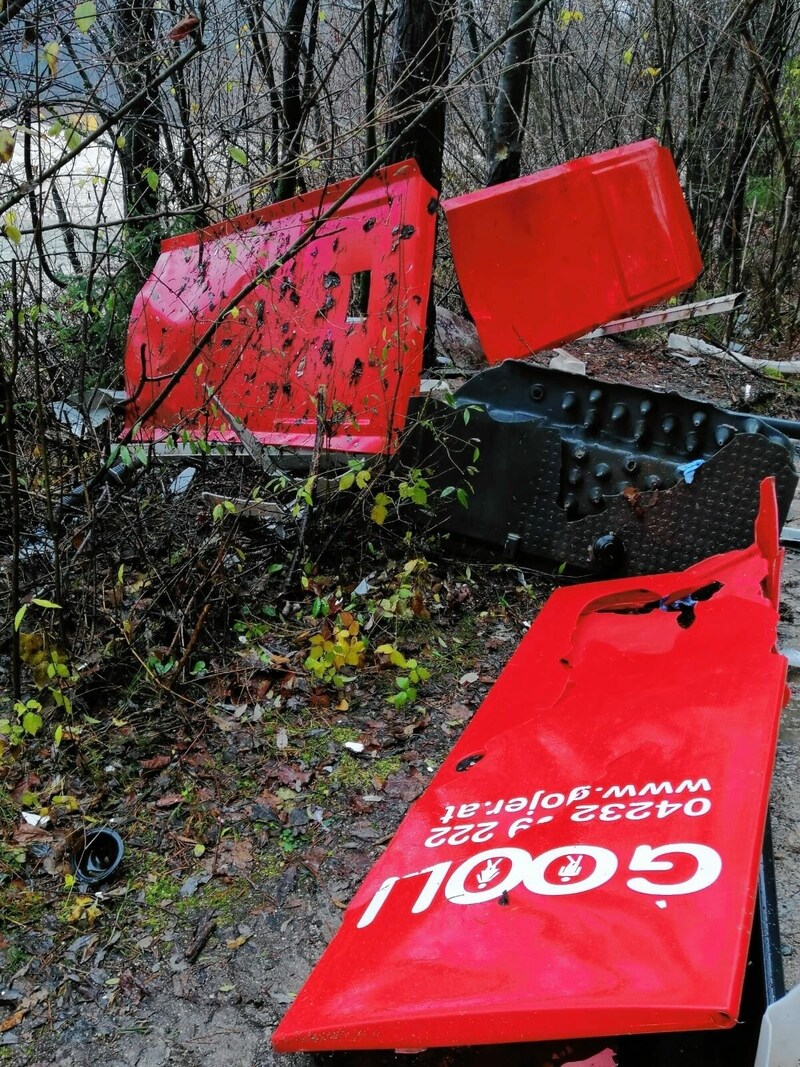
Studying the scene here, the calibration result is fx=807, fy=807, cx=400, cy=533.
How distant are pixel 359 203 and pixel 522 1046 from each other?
3.59 meters

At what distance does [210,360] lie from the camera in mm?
4551

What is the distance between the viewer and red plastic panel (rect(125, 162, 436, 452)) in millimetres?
3725

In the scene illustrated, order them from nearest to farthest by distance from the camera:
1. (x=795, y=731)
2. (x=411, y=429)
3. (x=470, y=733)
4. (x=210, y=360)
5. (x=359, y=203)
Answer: (x=470, y=733), (x=795, y=731), (x=411, y=429), (x=359, y=203), (x=210, y=360)

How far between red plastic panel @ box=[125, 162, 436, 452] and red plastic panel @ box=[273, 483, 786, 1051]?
1825mm

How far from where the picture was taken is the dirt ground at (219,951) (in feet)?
6.23

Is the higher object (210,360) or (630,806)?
(210,360)

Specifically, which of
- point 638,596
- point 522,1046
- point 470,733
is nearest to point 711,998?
point 522,1046

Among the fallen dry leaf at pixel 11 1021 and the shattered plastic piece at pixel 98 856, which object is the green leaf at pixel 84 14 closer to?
the shattered plastic piece at pixel 98 856

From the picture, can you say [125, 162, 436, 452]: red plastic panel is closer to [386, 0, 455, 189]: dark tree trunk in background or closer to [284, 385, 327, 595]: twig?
[284, 385, 327, 595]: twig

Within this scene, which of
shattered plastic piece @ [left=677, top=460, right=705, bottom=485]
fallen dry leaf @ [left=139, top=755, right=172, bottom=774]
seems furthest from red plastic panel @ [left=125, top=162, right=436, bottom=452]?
fallen dry leaf @ [left=139, top=755, right=172, bottom=774]

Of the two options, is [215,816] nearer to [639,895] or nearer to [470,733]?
[470,733]

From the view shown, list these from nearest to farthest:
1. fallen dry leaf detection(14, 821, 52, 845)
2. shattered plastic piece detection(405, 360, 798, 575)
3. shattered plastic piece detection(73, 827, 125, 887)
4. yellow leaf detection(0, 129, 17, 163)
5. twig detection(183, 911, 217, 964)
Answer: yellow leaf detection(0, 129, 17, 163)
twig detection(183, 911, 217, 964)
shattered plastic piece detection(73, 827, 125, 887)
fallen dry leaf detection(14, 821, 52, 845)
shattered plastic piece detection(405, 360, 798, 575)

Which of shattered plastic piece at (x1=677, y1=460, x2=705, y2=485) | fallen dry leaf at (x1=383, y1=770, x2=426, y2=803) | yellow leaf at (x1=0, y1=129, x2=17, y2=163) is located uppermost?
yellow leaf at (x1=0, y1=129, x2=17, y2=163)

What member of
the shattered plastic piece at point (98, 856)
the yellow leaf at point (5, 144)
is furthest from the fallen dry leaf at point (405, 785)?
the yellow leaf at point (5, 144)
